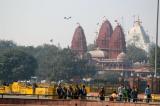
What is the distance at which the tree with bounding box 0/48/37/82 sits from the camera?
131 m

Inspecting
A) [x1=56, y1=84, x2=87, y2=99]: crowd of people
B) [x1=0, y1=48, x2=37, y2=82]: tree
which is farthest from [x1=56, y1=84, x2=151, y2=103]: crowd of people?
[x1=0, y1=48, x2=37, y2=82]: tree

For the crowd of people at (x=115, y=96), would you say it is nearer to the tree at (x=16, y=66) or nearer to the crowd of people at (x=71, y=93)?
the crowd of people at (x=71, y=93)

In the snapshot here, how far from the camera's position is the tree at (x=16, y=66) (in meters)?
131

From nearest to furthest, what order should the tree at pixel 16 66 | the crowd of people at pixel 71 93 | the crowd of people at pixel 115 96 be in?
the crowd of people at pixel 115 96
the crowd of people at pixel 71 93
the tree at pixel 16 66

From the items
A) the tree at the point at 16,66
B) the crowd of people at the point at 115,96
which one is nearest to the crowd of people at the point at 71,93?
the crowd of people at the point at 115,96

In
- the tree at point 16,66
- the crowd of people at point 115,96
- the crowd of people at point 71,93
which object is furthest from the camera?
the tree at point 16,66

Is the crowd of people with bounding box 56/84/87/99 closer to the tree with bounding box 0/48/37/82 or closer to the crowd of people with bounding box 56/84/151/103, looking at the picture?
the crowd of people with bounding box 56/84/151/103

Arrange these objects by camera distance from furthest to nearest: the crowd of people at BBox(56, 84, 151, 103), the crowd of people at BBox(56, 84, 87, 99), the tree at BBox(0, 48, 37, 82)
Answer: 1. the tree at BBox(0, 48, 37, 82)
2. the crowd of people at BBox(56, 84, 87, 99)
3. the crowd of people at BBox(56, 84, 151, 103)

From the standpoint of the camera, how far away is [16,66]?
136 metres

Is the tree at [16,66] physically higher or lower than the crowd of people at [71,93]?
higher

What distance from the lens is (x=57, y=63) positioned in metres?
160

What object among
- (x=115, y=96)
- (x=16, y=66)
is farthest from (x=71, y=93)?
(x=16, y=66)

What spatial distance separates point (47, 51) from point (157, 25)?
430 ft

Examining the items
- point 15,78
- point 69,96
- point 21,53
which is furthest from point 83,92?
point 21,53
